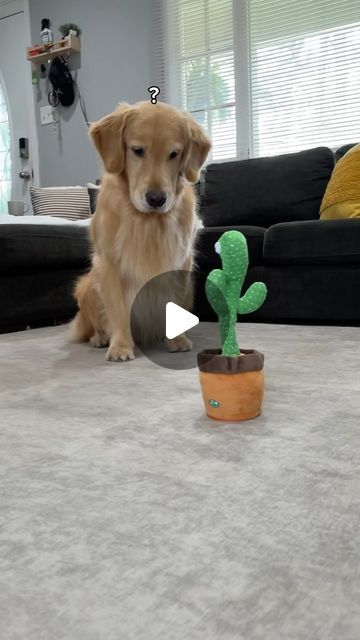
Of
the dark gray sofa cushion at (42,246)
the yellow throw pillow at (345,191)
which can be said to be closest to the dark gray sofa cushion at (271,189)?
the yellow throw pillow at (345,191)

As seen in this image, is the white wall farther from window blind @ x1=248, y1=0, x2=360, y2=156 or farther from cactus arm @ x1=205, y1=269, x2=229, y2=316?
cactus arm @ x1=205, y1=269, x2=229, y2=316

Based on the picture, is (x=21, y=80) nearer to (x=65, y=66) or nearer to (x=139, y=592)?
(x=65, y=66)

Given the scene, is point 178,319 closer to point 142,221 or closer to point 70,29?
point 142,221

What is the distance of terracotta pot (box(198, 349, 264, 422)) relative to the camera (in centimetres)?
112

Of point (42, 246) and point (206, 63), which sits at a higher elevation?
point (206, 63)

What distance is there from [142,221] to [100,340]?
528 millimetres

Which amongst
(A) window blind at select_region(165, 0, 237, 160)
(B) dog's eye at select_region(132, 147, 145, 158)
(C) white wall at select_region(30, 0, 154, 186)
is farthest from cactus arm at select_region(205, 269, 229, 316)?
(C) white wall at select_region(30, 0, 154, 186)

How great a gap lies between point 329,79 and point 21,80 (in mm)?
3187

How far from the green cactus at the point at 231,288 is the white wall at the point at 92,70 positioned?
419cm

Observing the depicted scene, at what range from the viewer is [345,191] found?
273 cm

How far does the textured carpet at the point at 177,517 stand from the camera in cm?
53

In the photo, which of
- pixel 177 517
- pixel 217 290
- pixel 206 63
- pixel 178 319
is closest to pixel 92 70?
pixel 206 63

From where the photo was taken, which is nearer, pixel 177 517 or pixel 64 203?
pixel 177 517

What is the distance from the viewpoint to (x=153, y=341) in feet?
7.23
